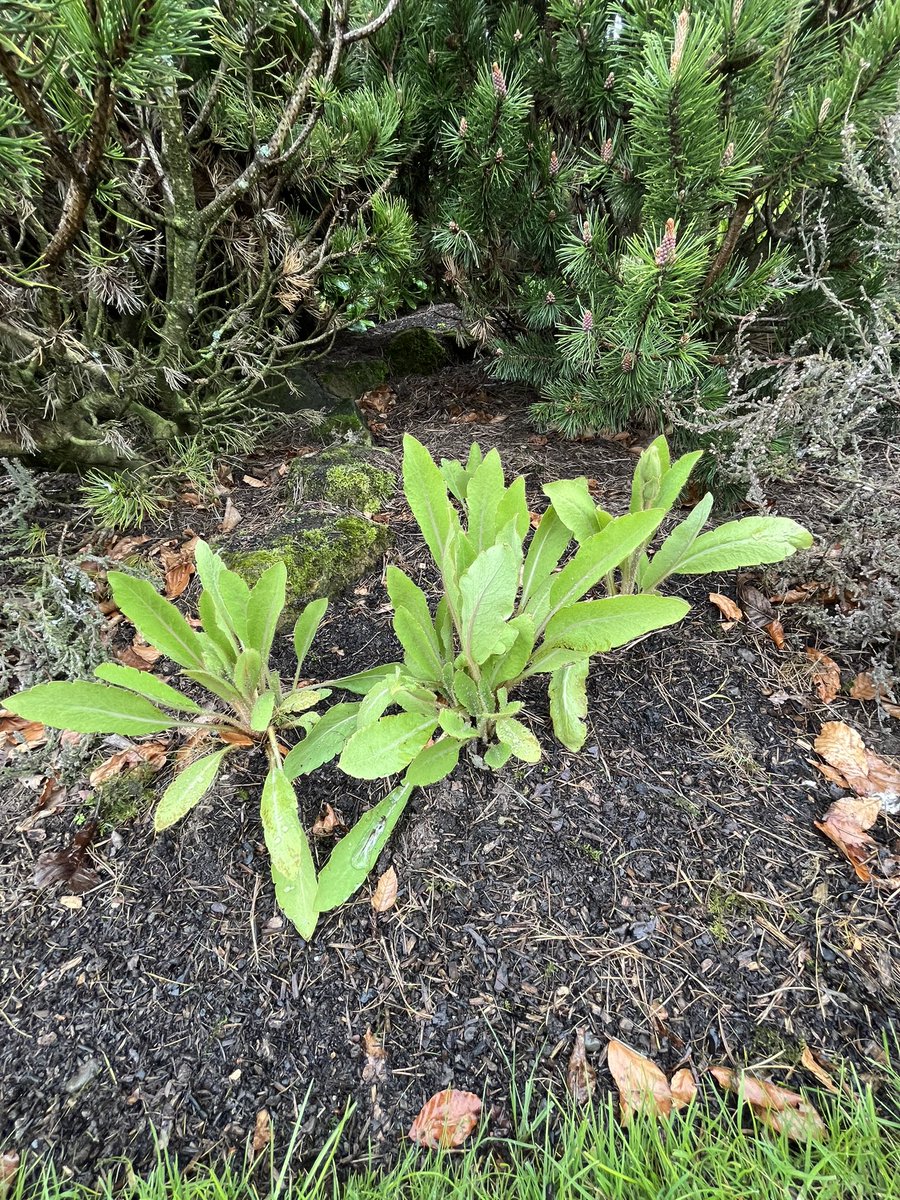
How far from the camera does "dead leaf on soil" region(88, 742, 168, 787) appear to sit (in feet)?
4.97

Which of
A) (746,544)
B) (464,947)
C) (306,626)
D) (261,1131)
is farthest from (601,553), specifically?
(261,1131)

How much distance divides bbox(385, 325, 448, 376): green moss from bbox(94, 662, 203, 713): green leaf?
2.74 m

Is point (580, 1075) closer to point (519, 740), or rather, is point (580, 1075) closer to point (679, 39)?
point (519, 740)

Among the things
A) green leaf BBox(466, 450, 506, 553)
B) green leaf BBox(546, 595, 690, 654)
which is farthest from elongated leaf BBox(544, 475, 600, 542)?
green leaf BBox(546, 595, 690, 654)

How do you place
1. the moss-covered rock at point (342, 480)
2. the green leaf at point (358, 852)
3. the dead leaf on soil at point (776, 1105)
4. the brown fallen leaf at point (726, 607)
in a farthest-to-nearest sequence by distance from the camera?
the moss-covered rock at point (342, 480) → the brown fallen leaf at point (726, 607) → the green leaf at point (358, 852) → the dead leaf on soil at point (776, 1105)

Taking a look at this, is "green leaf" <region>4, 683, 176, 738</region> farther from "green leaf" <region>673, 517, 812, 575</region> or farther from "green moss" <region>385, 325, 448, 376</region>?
"green moss" <region>385, 325, 448, 376</region>

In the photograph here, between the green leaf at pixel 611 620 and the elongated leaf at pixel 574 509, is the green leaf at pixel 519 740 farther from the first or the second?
the elongated leaf at pixel 574 509

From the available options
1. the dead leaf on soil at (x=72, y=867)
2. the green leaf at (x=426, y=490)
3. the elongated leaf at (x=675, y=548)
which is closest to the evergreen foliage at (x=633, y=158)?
the elongated leaf at (x=675, y=548)

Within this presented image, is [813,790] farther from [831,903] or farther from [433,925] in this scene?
[433,925]

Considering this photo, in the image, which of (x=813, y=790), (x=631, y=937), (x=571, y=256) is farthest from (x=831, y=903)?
(x=571, y=256)

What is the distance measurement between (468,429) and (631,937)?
2366 millimetres

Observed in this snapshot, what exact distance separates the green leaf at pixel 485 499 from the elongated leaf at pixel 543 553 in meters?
0.16

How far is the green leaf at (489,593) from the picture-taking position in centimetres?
118

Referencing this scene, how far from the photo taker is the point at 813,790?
143 centimetres
